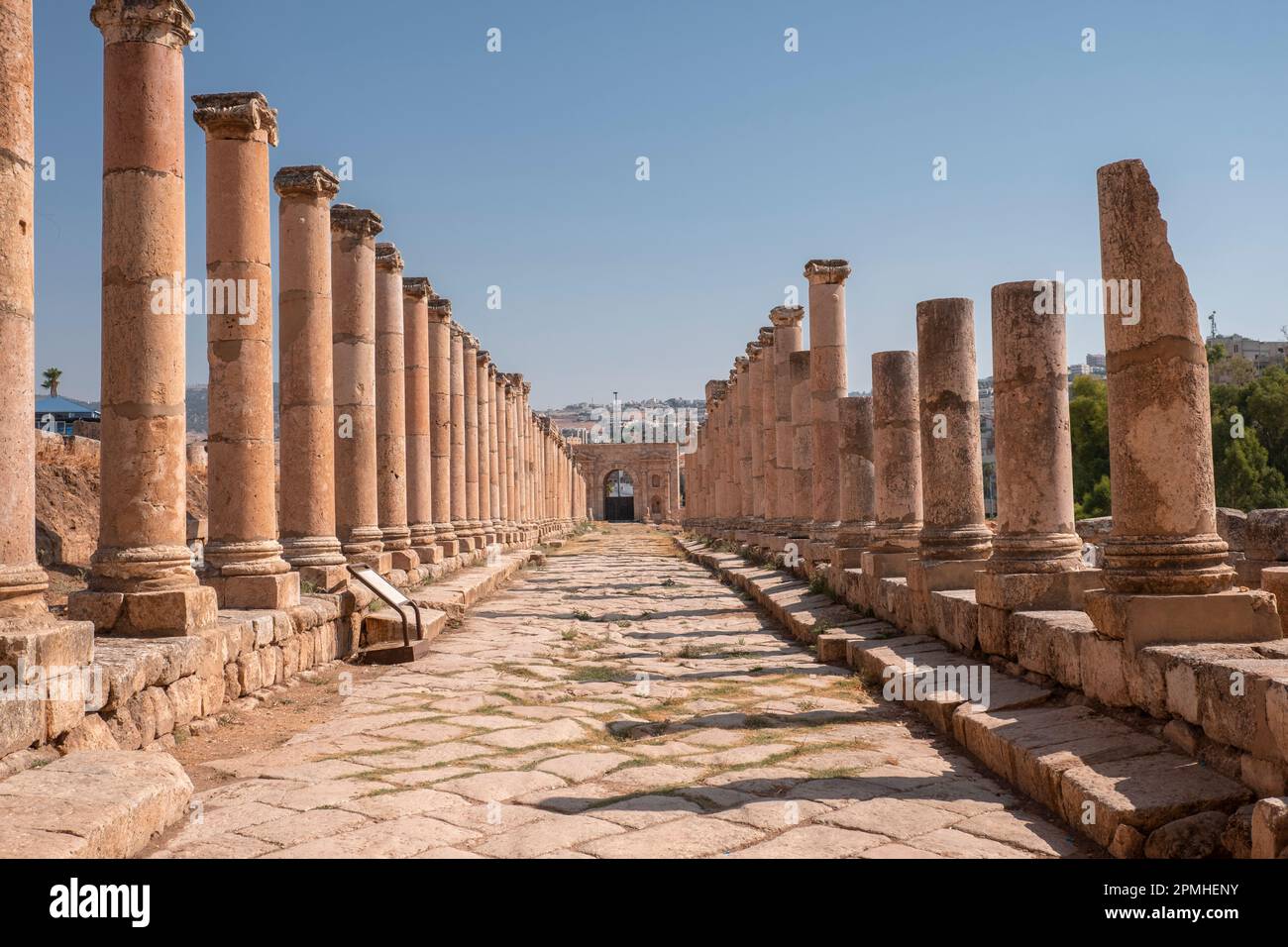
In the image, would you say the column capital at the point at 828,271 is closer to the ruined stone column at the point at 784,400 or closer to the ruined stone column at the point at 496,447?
the ruined stone column at the point at 784,400

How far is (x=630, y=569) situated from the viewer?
22.9 m

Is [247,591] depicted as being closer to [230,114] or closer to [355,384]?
[230,114]

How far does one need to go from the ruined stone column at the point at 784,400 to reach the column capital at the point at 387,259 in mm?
8540

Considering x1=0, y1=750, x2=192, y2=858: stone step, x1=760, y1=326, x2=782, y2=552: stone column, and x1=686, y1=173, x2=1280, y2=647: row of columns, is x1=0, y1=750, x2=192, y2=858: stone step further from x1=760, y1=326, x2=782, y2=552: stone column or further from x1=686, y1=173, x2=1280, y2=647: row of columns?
x1=760, y1=326, x2=782, y2=552: stone column

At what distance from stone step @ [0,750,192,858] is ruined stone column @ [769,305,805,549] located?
17060 millimetres

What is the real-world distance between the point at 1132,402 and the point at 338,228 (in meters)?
10.5

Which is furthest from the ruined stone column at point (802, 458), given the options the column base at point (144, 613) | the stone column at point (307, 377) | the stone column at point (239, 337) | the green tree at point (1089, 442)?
the green tree at point (1089, 442)

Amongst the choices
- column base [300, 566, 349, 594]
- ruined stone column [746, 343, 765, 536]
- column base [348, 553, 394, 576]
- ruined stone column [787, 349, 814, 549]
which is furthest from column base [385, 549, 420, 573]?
ruined stone column [746, 343, 765, 536]

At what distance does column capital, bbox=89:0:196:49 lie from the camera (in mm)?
7637

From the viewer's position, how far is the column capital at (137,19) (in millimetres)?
7637

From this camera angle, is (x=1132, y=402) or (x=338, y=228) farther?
(x=338, y=228)

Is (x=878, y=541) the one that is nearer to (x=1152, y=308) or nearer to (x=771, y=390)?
(x=1152, y=308)
